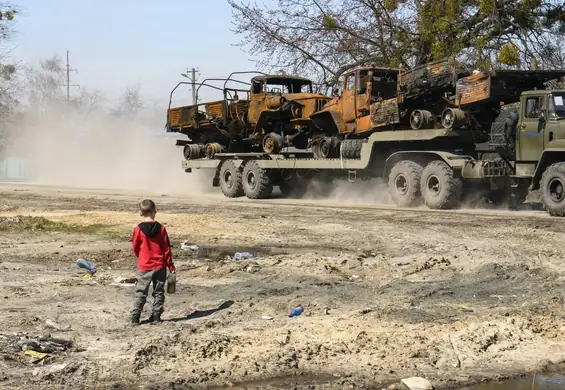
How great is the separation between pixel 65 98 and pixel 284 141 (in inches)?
2995

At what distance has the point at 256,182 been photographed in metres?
23.5

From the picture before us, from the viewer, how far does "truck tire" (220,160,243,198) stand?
80.0ft

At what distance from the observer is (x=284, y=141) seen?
23.2m

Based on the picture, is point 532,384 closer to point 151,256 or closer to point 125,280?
point 151,256

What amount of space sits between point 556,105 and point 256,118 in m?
10.2

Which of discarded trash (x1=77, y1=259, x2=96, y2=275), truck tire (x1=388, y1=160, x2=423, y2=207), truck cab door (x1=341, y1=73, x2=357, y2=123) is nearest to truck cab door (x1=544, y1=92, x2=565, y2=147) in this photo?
truck tire (x1=388, y1=160, x2=423, y2=207)

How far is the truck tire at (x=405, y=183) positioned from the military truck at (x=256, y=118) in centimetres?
397

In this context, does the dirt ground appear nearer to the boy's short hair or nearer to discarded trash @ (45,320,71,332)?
discarded trash @ (45,320,71,332)

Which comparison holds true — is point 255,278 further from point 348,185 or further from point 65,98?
point 65,98

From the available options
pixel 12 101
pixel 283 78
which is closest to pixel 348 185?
pixel 283 78

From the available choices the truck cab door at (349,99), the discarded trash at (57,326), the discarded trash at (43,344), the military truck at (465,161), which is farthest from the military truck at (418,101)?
the discarded trash at (43,344)

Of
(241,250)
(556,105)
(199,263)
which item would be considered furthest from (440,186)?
(199,263)

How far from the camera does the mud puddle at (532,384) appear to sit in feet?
18.8

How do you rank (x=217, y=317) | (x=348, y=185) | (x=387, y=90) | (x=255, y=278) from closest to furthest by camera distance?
(x=217, y=317)
(x=255, y=278)
(x=387, y=90)
(x=348, y=185)
